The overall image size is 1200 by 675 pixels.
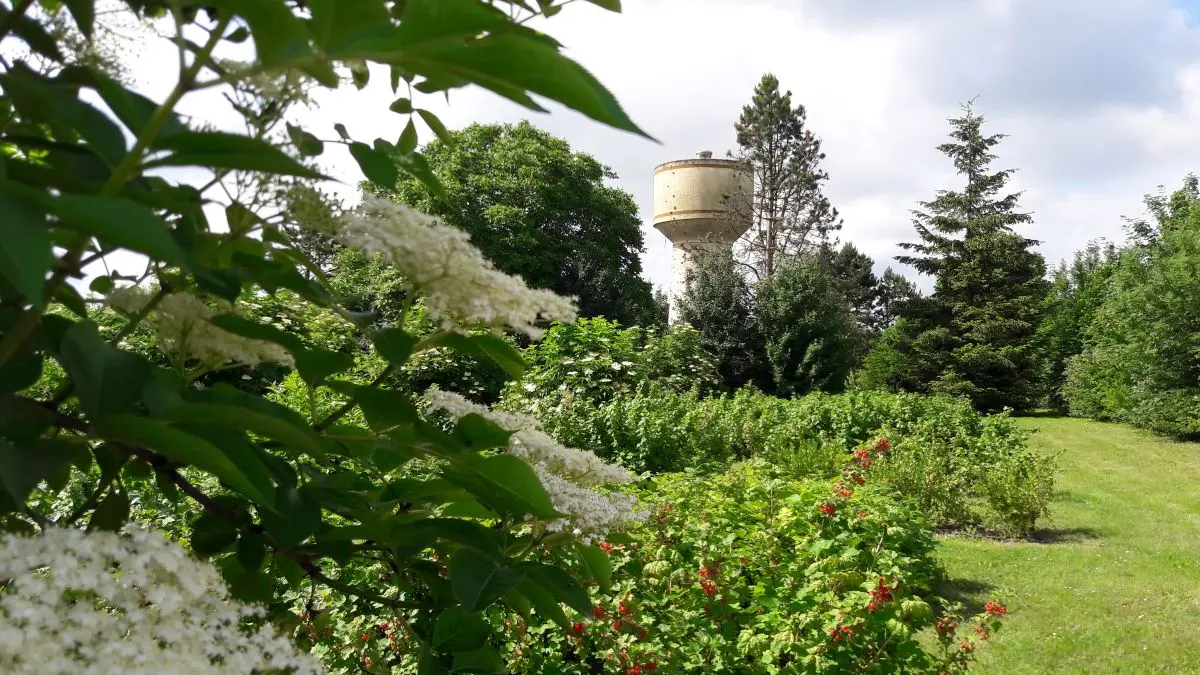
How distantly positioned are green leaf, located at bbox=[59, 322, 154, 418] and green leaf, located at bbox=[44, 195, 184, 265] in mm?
129

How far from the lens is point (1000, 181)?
23.9m

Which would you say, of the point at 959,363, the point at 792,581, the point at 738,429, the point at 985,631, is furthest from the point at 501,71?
the point at 959,363

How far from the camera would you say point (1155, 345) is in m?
18.2

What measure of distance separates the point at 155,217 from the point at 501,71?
0.64ft

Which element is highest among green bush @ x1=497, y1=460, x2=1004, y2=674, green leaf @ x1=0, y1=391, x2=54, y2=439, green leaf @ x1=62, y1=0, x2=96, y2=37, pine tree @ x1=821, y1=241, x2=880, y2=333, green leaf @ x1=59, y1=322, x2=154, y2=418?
pine tree @ x1=821, y1=241, x2=880, y2=333

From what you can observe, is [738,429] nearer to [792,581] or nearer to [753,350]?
[792,581]

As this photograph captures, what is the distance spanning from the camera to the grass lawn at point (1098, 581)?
523cm

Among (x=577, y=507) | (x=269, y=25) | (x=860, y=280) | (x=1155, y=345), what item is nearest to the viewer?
(x=269, y=25)

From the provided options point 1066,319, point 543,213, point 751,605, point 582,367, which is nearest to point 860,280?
point 1066,319

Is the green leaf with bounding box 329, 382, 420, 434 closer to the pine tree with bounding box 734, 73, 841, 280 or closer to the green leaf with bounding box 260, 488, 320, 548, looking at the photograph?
→ the green leaf with bounding box 260, 488, 320, 548

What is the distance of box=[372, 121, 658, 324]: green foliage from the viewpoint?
23109 millimetres

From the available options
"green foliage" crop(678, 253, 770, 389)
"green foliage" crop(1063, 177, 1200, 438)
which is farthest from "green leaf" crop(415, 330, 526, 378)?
"green foliage" crop(678, 253, 770, 389)

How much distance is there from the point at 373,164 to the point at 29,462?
1.40 ft

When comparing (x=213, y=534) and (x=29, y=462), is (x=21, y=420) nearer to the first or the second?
(x=29, y=462)
